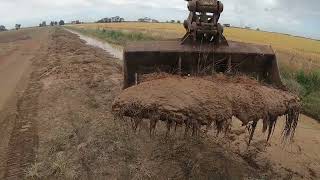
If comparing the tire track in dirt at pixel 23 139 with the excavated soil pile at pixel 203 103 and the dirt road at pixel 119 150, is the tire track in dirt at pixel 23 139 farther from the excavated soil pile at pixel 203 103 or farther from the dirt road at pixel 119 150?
the excavated soil pile at pixel 203 103

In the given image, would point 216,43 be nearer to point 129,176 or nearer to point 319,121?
point 129,176

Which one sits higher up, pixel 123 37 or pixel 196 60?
pixel 196 60

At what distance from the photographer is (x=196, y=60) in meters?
8.66

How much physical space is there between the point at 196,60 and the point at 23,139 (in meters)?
3.53

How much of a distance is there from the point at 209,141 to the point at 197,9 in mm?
2366

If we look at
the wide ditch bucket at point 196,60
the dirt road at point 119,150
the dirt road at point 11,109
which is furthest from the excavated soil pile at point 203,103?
the dirt road at point 11,109

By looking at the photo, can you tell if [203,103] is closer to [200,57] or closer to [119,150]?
[200,57]

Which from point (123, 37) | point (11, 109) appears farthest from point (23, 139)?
point (123, 37)

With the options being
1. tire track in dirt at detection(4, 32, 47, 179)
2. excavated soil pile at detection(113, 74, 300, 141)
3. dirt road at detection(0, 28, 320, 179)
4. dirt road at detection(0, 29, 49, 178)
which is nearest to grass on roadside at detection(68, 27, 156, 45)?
dirt road at detection(0, 29, 49, 178)

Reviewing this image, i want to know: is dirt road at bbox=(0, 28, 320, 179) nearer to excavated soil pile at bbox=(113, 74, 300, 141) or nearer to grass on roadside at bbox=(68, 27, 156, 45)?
excavated soil pile at bbox=(113, 74, 300, 141)

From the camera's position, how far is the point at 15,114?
11867 mm

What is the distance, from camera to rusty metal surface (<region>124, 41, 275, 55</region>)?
336 inches

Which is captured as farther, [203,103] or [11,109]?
[11,109]

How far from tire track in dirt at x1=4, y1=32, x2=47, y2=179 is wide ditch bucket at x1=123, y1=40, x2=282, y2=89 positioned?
2.03 meters
